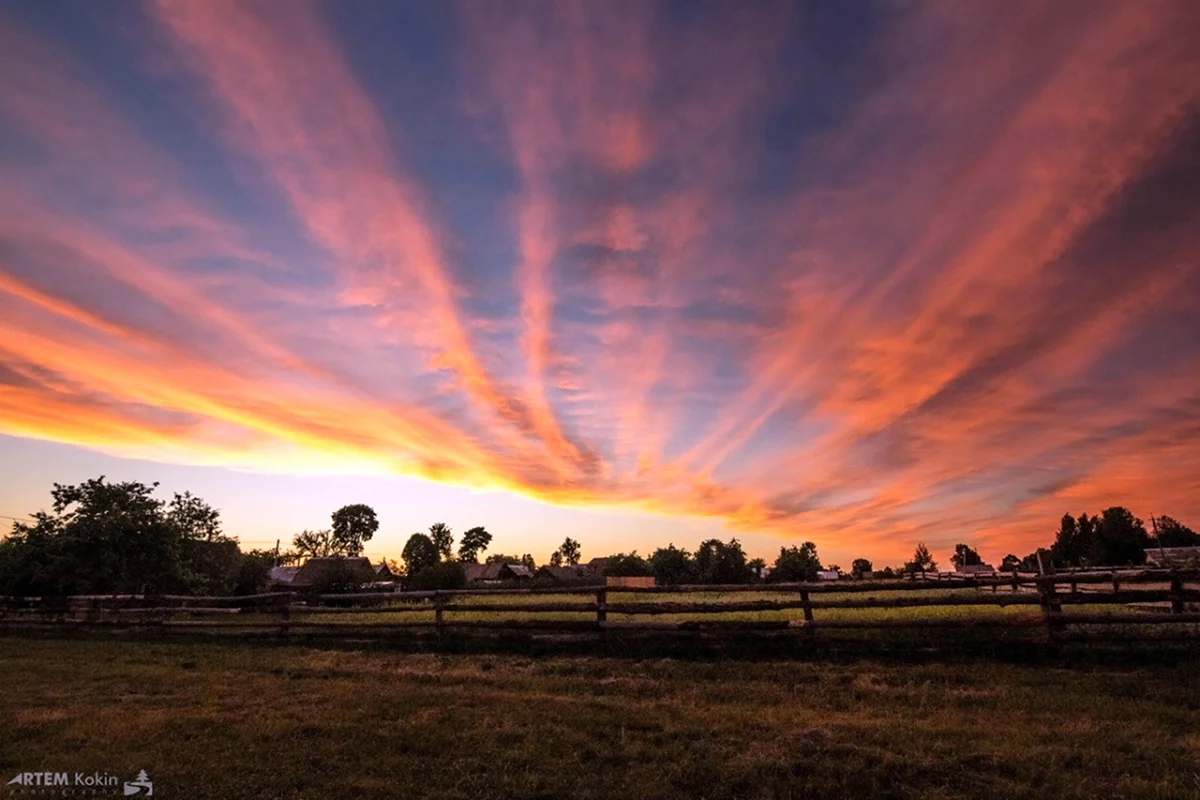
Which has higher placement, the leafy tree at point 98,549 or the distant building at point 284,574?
the leafy tree at point 98,549

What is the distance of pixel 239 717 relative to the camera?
29.0 ft

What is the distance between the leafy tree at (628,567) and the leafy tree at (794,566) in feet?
75.4

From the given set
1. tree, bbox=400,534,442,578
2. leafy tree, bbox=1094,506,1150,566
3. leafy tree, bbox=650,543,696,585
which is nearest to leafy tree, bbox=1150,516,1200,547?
leafy tree, bbox=1094,506,1150,566

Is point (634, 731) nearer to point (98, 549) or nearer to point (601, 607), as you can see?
point (601, 607)

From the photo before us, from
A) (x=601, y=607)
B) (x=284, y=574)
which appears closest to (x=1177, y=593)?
(x=601, y=607)

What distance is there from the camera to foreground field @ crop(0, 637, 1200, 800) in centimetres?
608

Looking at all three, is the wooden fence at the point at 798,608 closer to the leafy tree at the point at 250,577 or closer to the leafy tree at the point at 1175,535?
the leafy tree at the point at 250,577

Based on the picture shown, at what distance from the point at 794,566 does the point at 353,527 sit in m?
93.2

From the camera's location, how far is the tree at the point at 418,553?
12619 cm

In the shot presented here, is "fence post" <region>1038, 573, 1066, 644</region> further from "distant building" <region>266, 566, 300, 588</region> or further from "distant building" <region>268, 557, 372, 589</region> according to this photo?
"distant building" <region>266, 566, 300, 588</region>

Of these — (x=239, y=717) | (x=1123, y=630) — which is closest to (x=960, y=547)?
(x=1123, y=630)

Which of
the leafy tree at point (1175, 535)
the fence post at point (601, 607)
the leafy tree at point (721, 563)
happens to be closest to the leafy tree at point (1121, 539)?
the leafy tree at point (1175, 535)

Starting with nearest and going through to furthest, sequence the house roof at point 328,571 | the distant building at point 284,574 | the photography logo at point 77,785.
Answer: the photography logo at point 77,785 < the house roof at point 328,571 < the distant building at point 284,574

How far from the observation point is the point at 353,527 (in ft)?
427
